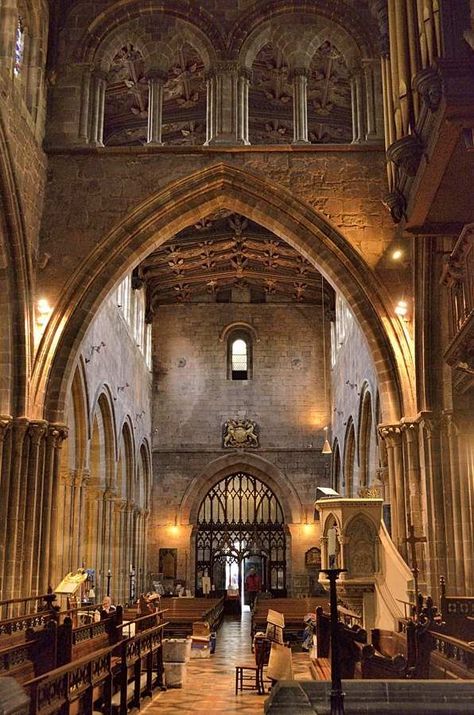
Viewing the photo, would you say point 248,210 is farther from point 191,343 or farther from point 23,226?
point 191,343

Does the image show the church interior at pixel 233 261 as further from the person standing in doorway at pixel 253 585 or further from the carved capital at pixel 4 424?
the person standing in doorway at pixel 253 585

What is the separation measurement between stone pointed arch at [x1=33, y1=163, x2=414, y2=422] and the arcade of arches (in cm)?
4

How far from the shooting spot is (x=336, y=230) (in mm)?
14570

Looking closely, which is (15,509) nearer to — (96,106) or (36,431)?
(36,431)

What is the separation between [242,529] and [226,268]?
27.8 feet

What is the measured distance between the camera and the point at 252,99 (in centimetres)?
1881

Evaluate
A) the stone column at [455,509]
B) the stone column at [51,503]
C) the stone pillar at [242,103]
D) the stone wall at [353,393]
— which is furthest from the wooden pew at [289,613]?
the stone pillar at [242,103]

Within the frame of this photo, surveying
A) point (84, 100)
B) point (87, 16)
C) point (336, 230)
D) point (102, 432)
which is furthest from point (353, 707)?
point (102, 432)

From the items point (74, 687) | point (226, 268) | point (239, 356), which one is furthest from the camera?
point (239, 356)

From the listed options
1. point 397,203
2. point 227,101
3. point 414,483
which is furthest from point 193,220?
point 397,203

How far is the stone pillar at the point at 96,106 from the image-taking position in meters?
15.2

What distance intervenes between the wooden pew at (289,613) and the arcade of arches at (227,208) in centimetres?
298

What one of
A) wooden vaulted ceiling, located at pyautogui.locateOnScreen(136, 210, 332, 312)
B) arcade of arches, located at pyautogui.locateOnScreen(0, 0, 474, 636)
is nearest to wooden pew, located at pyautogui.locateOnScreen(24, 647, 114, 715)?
arcade of arches, located at pyautogui.locateOnScreen(0, 0, 474, 636)

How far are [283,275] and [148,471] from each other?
7.57m
